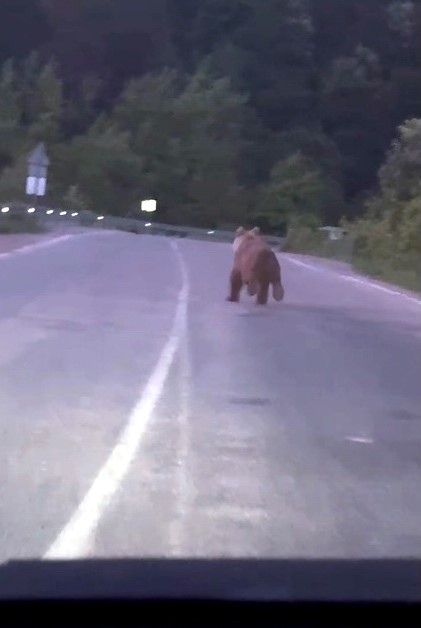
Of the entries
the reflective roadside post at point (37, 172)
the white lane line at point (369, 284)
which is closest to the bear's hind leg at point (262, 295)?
the white lane line at point (369, 284)

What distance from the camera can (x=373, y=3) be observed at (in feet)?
301

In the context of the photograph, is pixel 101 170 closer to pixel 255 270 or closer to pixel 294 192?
pixel 294 192

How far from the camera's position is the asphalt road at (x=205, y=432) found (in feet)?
24.8

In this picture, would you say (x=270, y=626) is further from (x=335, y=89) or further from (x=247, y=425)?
(x=335, y=89)

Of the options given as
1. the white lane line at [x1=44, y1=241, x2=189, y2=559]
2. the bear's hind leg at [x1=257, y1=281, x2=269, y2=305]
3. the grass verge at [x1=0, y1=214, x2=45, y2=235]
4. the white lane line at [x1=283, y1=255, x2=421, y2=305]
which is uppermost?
the white lane line at [x1=44, y1=241, x2=189, y2=559]

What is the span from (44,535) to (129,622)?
301cm

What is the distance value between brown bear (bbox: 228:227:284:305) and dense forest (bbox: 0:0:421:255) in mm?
54658

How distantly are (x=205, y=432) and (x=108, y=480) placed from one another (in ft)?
6.64

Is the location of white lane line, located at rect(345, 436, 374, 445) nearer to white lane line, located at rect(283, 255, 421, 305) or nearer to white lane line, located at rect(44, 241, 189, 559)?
white lane line, located at rect(44, 241, 189, 559)

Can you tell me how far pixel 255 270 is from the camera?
23.0 metres

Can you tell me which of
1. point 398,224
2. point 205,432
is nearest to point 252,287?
point 205,432

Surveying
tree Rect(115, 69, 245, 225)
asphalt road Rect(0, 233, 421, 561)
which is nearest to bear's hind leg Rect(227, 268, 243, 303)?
asphalt road Rect(0, 233, 421, 561)

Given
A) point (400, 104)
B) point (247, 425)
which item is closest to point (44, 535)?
point (247, 425)

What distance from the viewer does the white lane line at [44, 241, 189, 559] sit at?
23.5ft
